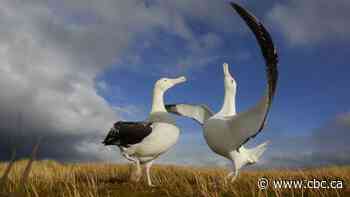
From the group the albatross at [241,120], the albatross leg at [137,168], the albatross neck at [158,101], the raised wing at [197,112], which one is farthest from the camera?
the raised wing at [197,112]

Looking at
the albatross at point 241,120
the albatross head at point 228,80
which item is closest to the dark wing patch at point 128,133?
the albatross at point 241,120

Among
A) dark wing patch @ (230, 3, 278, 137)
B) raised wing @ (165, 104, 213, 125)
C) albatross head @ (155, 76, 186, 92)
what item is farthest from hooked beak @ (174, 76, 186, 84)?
dark wing patch @ (230, 3, 278, 137)

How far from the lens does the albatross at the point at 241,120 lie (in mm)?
4914

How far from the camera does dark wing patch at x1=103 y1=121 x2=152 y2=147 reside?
660cm

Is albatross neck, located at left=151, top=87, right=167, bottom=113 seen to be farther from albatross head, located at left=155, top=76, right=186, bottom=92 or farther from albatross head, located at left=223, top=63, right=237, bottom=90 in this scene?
albatross head, located at left=223, top=63, right=237, bottom=90

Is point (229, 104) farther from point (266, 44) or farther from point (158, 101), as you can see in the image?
point (266, 44)

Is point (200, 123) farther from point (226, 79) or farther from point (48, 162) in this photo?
point (48, 162)

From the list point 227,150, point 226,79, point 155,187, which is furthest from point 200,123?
point 155,187

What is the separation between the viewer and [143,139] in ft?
21.7

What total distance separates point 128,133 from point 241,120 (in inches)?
75.0

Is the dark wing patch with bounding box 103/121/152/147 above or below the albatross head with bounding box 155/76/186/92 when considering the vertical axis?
below

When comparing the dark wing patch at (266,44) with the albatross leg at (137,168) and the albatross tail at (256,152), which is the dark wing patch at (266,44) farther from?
the albatross leg at (137,168)

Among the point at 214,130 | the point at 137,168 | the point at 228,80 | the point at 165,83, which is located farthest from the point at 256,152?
the point at 165,83

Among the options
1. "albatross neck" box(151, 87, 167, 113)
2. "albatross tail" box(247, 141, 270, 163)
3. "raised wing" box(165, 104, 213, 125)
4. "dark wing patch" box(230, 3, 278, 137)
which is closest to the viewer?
"dark wing patch" box(230, 3, 278, 137)
